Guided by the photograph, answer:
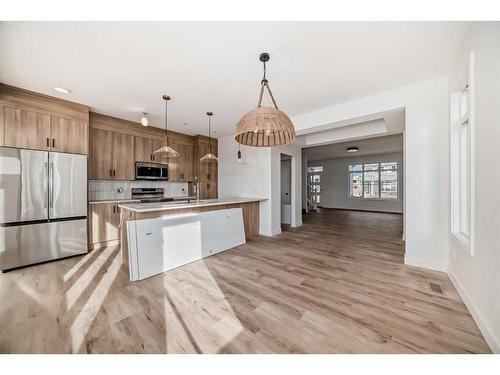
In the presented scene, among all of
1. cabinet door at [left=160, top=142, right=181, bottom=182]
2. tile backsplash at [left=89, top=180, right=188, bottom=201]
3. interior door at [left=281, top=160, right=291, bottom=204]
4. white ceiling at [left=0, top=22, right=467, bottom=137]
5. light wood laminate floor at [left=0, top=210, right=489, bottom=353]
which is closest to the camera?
light wood laminate floor at [left=0, top=210, right=489, bottom=353]

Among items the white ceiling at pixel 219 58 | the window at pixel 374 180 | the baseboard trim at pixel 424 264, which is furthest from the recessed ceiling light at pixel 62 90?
the window at pixel 374 180

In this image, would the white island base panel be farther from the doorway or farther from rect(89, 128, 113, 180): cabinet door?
the doorway

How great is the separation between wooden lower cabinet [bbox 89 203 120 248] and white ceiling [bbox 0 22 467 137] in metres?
1.96

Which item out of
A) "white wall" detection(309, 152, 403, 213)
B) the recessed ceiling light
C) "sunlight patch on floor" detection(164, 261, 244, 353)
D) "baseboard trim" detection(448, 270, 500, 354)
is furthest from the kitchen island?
"white wall" detection(309, 152, 403, 213)

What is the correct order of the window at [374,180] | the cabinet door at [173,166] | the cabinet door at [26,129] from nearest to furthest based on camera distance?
1. the cabinet door at [26,129]
2. the cabinet door at [173,166]
3. the window at [374,180]

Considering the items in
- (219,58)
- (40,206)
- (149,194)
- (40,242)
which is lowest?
(40,242)

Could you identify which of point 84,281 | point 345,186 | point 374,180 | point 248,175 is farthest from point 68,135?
point 374,180

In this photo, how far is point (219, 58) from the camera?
86.4 inches

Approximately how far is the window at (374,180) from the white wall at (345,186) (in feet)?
0.63

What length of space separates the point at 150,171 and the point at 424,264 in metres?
5.54

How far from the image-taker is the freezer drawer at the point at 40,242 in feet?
8.99

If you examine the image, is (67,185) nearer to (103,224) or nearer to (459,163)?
(103,224)

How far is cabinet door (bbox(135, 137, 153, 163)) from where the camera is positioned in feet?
14.8

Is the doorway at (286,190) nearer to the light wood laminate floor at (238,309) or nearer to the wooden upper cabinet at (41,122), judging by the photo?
the light wood laminate floor at (238,309)
